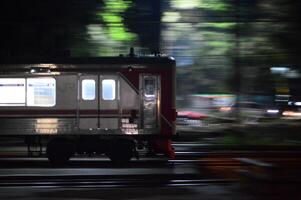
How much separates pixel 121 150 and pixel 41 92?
277 cm

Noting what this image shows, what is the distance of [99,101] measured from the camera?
56.9 ft

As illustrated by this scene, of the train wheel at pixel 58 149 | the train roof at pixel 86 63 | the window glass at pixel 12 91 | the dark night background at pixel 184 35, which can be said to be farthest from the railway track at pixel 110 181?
the dark night background at pixel 184 35

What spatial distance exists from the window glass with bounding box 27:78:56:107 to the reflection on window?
1.39 m

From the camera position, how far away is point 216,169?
45.4 ft

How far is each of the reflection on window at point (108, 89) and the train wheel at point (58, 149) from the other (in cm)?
168

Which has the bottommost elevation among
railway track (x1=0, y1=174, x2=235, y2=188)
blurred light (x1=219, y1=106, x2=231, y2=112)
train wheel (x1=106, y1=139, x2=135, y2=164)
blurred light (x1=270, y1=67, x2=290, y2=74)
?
railway track (x1=0, y1=174, x2=235, y2=188)

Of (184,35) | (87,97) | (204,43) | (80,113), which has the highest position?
(184,35)

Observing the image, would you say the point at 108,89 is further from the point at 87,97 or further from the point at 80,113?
the point at 80,113

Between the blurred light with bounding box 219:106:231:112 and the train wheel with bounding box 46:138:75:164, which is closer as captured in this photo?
the train wheel with bounding box 46:138:75:164

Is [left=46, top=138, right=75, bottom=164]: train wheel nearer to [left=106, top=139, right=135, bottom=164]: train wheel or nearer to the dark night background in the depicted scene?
[left=106, top=139, right=135, bottom=164]: train wheel

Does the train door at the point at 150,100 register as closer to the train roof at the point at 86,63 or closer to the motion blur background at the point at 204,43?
the train roof at the point at 86,63

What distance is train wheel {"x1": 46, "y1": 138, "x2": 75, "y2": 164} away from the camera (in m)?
17.6

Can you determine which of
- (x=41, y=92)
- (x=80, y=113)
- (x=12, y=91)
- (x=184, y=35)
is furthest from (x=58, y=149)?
(x=184, y=35)

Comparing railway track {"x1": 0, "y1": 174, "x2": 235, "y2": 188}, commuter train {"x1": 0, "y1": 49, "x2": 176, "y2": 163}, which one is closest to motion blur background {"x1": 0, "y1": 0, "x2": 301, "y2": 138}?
commuter train {"x1": 0, "y1": 49, "x2": 176, "y2": 163}
